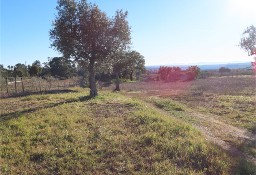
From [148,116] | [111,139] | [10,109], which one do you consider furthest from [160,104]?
[111,139]

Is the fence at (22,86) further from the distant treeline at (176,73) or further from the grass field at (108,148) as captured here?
the distant treeline at (176,73)

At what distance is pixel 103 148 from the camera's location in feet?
39.9

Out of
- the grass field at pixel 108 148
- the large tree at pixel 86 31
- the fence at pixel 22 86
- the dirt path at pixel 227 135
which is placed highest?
the large tree at pixel 86 31

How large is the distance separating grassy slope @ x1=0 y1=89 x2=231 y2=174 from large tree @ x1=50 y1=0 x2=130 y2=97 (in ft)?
44.4

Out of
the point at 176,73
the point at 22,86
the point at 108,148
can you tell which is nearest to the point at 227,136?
the point at 108,148

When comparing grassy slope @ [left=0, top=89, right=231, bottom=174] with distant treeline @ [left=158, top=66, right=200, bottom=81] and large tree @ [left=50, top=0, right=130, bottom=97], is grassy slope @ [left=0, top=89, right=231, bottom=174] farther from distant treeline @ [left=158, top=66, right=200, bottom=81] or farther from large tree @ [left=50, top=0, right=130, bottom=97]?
distant treeline @ [left=158, top=66, right=200, bottom=81]

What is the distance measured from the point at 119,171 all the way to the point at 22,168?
3466 millimetres

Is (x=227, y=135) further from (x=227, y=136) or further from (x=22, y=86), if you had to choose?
(x=22, y=86)

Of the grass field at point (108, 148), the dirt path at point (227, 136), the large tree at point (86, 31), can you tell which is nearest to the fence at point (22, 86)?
the large tree at point (86, 31)

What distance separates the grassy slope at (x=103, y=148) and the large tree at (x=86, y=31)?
1354 centimetres

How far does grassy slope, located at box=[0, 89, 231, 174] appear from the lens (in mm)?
10523

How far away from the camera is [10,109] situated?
2142 centimetres

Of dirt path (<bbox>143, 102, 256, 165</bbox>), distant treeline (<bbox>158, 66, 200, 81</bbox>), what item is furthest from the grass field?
distant treeline (<bbox>158, 66, 200, 81</bbox>)

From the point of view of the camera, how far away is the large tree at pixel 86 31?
1144 inches
